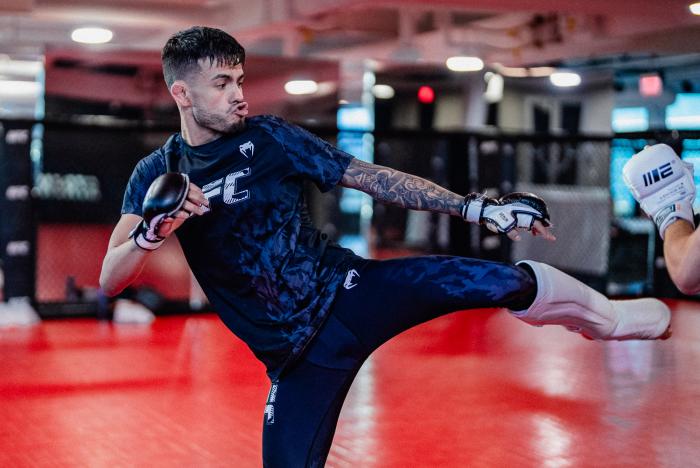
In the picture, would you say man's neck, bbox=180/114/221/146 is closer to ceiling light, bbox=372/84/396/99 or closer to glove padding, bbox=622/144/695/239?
glove padding, bbox=622/144/695/239

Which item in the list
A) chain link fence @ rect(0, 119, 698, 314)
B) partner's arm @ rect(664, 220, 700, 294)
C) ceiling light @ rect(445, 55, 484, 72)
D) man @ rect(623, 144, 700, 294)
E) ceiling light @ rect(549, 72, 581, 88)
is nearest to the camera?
partner's arm @ rect(664, 220, 700, 294)

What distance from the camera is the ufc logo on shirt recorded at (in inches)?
97.8

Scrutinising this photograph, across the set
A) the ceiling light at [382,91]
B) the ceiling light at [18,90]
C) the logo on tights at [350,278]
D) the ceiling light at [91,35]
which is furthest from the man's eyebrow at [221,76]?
the ceiling light at [18,90]

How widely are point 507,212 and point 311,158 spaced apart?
0.56 m

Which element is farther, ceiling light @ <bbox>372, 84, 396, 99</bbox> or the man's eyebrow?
ceiling light @ <bbox>372, 84, 396, 99</bbox>

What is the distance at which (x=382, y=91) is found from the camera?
49.6 feet

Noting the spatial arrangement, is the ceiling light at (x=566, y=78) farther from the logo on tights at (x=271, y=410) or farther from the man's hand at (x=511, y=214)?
the logo on tights at (x=271, y=410)

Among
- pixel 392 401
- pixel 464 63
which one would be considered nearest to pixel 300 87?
pixel 464 63

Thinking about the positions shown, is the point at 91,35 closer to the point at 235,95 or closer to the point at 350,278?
the point at 235,95

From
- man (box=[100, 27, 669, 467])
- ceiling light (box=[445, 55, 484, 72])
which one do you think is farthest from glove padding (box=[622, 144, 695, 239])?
ceiling light (box=[445, 55, 484, 72])

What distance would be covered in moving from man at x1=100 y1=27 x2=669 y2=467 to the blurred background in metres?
4.37

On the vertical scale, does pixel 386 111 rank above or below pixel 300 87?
below

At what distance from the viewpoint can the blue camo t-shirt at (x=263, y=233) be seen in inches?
98.2

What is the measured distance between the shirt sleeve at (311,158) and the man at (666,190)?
1.08m
